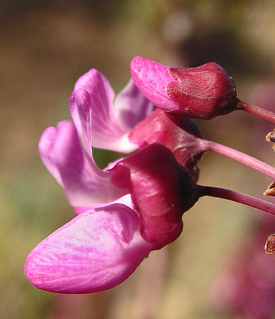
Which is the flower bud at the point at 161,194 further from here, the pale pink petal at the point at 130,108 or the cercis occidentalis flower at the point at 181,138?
the pale pink petal at the point at 130,108

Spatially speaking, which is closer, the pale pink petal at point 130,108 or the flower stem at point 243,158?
the flower stem at point 243,158

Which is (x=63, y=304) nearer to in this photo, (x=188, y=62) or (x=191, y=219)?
(x=191, y=219)

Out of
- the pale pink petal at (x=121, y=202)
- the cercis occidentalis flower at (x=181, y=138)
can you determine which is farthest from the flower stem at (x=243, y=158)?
the pale pink petal at (x=121, y=202)

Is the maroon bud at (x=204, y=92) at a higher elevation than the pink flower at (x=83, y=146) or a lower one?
higher

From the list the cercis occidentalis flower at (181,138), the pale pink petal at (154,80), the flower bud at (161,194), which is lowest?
the flower bud at (161,194)

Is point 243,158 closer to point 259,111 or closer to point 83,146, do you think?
point 259,111

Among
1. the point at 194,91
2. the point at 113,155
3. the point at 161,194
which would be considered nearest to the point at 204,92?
the point at 194,91

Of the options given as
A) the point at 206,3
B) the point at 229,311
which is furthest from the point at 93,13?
the point at 229,311

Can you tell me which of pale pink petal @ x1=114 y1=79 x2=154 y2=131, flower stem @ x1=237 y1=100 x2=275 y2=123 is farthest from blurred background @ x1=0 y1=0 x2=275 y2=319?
flower stem @ x1=237 y1=100 x2=275 y2=123
